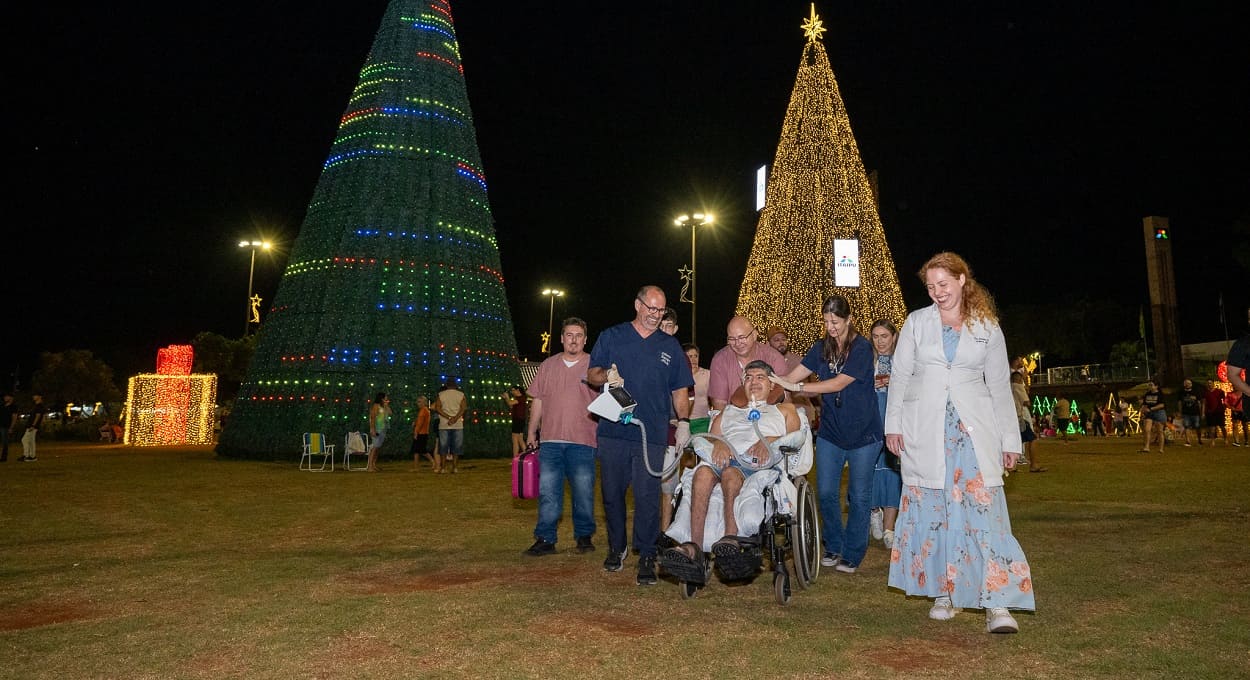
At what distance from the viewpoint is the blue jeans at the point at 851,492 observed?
5.85 meters

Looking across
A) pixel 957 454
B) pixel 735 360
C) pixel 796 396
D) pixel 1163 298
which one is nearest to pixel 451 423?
pixel 796 396

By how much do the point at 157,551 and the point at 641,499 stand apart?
4.05m

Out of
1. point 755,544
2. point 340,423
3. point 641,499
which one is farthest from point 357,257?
point 755,544

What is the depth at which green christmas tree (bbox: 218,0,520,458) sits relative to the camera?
55.3ft

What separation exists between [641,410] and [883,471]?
8.15 feet

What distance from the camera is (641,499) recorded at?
19.2 ft

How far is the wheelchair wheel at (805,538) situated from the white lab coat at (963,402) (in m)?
0.84

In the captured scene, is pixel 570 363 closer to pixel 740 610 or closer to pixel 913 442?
pixel 740 610

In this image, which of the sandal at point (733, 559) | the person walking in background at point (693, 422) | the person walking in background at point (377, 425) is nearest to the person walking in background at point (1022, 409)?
the person walking in background at point (693, 422)

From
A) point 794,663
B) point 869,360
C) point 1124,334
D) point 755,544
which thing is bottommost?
point 794,663

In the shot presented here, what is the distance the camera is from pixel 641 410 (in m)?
5.87

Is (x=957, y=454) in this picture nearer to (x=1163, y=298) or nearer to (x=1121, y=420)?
(x=1121, y=420)

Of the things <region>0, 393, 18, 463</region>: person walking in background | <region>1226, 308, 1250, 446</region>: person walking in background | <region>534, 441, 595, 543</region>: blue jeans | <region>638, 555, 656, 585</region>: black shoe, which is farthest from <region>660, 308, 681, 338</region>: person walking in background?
<region>0, 393, 18, 463</region>: person walking in background

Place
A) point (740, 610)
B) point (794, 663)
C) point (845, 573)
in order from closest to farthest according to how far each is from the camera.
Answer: point (794, 663) → point (740, 610) → point (845, 573)
